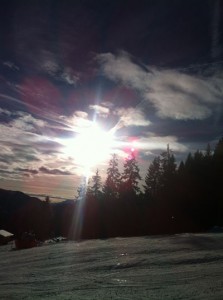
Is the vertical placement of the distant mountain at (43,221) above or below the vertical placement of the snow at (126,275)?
above

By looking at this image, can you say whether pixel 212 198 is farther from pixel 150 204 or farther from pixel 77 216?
pixel 77 216

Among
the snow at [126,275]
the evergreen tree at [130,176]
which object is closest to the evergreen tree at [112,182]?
the evergreen tree at [130,176]

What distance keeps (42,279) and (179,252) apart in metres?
6.97

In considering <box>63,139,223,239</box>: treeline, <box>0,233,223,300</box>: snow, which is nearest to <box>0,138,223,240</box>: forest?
<box>63,139,223,239</box>: treeline

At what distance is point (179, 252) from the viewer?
1927cm

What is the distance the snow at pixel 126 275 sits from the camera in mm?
11680

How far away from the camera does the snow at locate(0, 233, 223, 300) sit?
11.7m

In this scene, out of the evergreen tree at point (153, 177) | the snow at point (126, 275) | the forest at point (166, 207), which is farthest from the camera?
the evergreen tree at point (153, 177)

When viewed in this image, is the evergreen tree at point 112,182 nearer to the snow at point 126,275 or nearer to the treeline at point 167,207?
the treeline at point 167,207

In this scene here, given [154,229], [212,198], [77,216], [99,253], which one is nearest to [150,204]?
[154,229]

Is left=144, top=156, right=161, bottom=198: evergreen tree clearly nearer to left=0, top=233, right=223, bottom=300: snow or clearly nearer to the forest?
the forest

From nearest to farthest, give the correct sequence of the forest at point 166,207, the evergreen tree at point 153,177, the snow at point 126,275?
the snow at point 126,275 → the forest at point 166,207 → the evergreen tree at point 153,177

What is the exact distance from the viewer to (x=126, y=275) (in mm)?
14617

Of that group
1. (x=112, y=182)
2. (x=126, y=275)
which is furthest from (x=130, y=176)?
(x=126, y=275)
